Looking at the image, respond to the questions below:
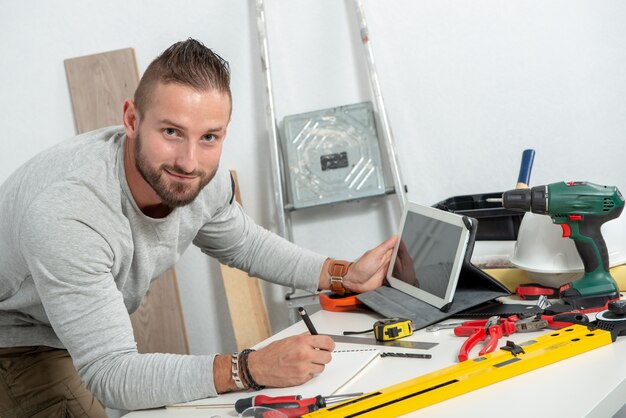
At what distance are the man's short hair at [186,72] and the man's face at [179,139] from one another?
0.02 meters

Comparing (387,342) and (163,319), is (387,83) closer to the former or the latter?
(163,319)

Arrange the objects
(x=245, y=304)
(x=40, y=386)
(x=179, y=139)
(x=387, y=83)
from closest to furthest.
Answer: (x=179, y=139) < (x=40, y=386) < (x=387, y=83) < (x=245, y=304)

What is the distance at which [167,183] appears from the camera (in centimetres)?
163

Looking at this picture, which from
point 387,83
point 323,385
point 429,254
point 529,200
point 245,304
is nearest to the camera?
point 323,385

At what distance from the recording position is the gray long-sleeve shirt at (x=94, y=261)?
142 centimetres

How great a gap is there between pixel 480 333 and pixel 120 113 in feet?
6.70

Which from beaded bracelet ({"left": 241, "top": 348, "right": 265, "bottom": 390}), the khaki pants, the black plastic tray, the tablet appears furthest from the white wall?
beaded bracelet ({"left": 241, "top": 348, "right": 265, "bottom": 390})

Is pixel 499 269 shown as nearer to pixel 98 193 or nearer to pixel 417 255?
pixel 417 255

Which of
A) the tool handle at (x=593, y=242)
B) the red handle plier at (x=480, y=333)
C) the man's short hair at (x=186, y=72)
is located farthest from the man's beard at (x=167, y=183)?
the tool handle at (x=593, y=242)

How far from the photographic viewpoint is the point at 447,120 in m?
2.72

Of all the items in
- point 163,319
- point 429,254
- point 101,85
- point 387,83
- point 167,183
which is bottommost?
point 163,319

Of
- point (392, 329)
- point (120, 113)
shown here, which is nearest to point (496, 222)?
point (392, 329)

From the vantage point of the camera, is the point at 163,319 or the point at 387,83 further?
the point at 163,319

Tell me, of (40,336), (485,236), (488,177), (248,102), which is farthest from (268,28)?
(40,336)
